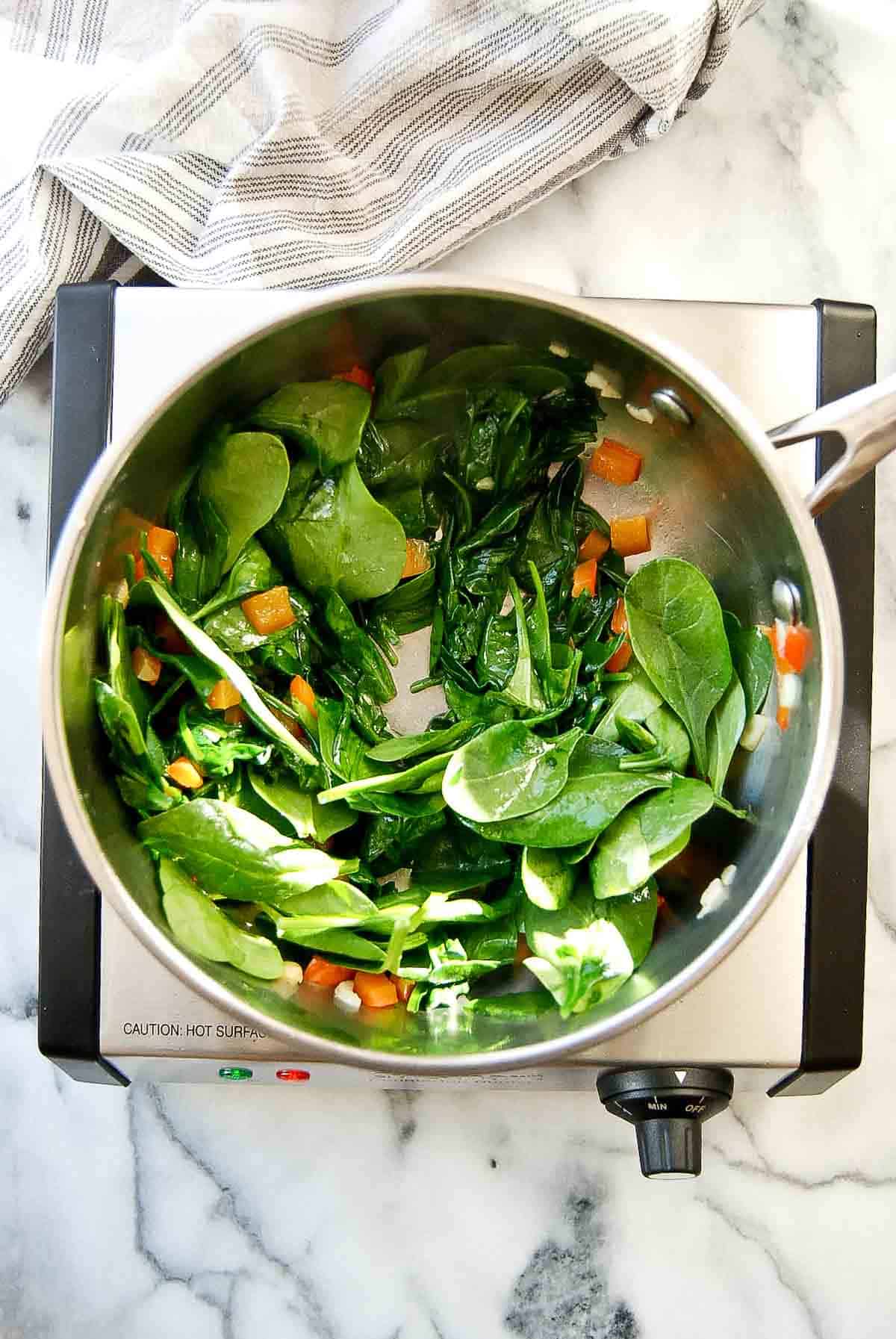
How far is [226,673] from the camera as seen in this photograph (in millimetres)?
799

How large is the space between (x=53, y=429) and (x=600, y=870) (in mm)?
486

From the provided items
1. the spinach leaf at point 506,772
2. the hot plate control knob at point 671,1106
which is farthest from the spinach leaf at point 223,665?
the hot plate control knob at point 671,1106

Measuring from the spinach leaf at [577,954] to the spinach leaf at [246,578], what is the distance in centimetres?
30

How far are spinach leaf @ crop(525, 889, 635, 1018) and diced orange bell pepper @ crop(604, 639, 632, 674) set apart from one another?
0.17 metres

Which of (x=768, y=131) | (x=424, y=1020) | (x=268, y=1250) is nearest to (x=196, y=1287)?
(x=268, y=1250)

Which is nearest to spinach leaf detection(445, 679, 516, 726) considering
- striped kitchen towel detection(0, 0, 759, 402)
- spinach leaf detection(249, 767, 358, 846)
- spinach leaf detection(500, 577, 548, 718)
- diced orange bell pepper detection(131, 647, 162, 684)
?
spinach leaf detection(500, 577, 548, 718)

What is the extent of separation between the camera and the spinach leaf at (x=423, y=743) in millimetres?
824

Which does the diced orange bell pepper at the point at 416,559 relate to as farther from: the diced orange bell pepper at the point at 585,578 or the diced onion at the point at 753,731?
the diced onion at the point at 753,731

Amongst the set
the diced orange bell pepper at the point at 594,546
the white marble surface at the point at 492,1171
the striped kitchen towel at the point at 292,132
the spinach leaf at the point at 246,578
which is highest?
the striped kitchen towel at the point at 292,132

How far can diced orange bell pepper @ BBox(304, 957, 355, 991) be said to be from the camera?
801 millimetres

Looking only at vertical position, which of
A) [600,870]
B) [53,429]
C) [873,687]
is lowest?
[600,870]

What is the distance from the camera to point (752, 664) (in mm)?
795

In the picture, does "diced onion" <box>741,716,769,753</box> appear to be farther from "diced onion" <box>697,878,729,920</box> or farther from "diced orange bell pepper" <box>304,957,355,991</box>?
"diced orange bell pepper" <box>304,957,355,991</box>

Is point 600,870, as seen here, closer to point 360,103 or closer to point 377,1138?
point 377,1138
